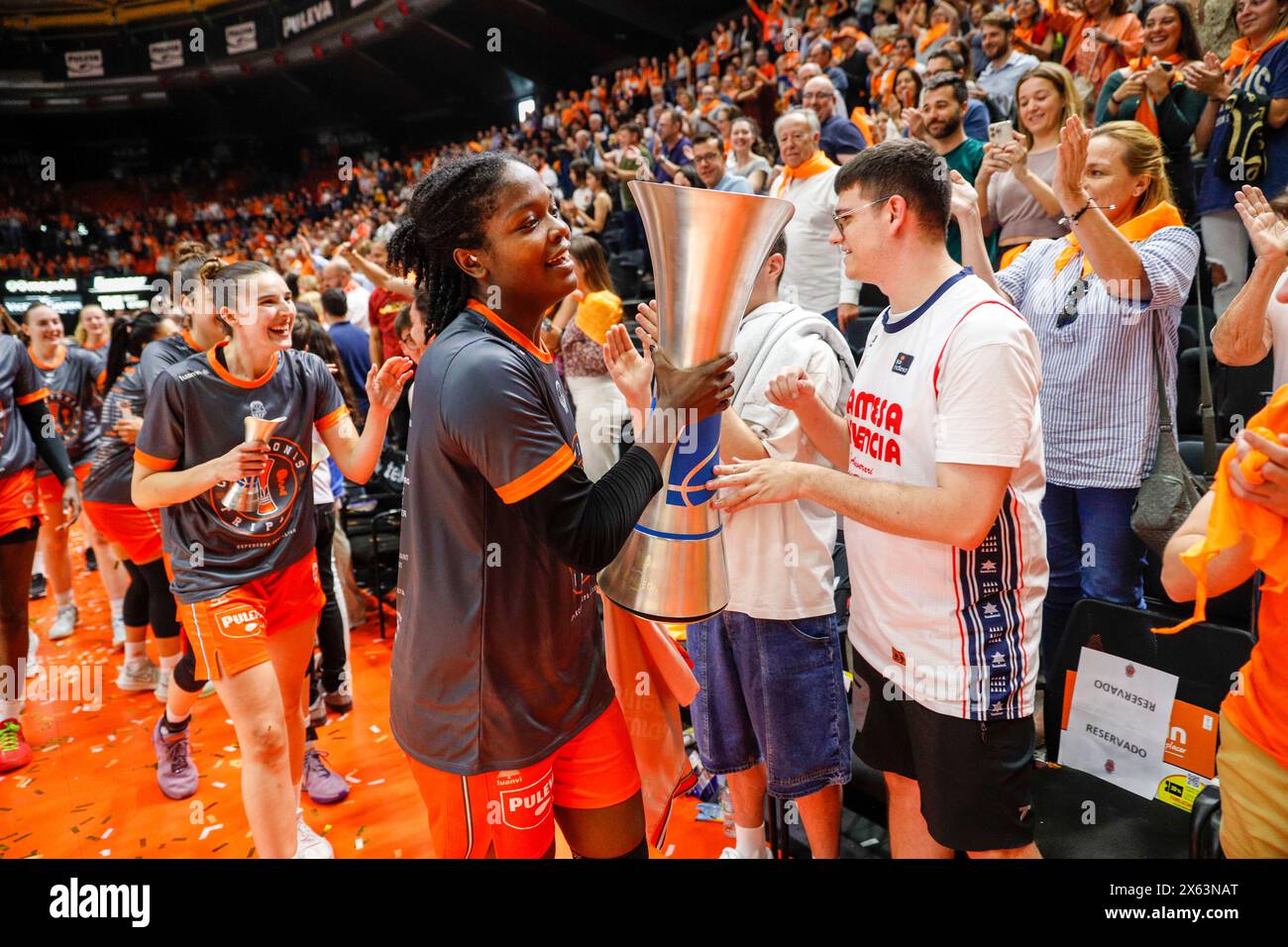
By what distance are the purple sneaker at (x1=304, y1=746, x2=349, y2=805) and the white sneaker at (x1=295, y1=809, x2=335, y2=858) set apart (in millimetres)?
279

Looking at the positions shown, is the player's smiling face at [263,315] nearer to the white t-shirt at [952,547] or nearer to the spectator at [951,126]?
the white t-shirt at [952,547]

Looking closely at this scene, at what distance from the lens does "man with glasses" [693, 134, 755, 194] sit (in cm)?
474

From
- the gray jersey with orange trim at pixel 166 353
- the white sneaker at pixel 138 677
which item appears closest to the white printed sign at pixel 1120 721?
the gray jersey with orange trim at pixel 166 353

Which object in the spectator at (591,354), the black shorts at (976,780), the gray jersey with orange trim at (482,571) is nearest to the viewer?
the gray jersey with orange trim at (482,571)

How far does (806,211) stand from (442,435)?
10.7 feet

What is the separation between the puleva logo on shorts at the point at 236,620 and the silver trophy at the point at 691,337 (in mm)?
1295

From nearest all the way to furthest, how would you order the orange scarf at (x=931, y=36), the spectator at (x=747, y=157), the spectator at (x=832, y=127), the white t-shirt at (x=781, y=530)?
1. the white t-shirt at (x=781, y=530)
2. the spectator at (x=832, y=127)
3. the spectator at (x=747, y=157)
4. the orange scarf at (x=931, y=36)

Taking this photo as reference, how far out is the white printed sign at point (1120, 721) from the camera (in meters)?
2.11

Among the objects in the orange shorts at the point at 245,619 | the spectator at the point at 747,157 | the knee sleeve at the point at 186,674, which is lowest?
the knee sleeve at the point at 186,674

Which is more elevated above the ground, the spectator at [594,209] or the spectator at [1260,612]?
the spectator at [594,209]

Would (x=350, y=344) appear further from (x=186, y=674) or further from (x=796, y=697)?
(x=796, y=697)

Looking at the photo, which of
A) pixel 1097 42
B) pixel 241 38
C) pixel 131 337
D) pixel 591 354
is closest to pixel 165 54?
pixel 241 38

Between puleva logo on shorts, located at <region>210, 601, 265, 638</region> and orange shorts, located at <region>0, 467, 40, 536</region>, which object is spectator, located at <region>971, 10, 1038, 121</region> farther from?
orange shorts, located at <region>0, 467, 40, 536</region>

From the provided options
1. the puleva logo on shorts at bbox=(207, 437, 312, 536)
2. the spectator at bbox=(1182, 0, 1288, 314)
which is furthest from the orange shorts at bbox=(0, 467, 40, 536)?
the spectator at bbox=(1182, 0, 1288, 314)
